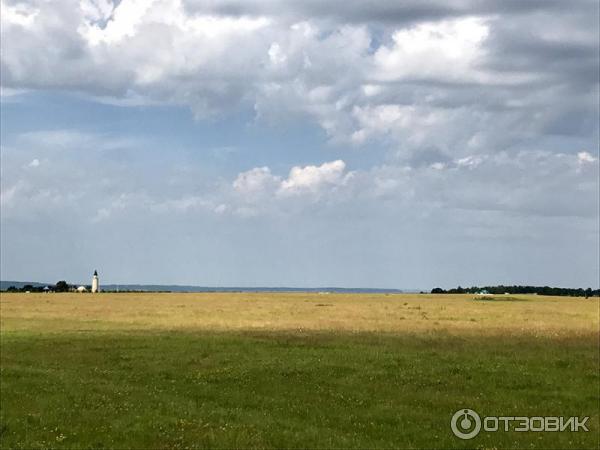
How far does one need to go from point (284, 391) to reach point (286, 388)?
1.96 ft

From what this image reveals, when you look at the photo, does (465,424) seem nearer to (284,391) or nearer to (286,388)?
(284,391)

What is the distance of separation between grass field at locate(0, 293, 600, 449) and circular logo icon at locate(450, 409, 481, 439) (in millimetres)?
367

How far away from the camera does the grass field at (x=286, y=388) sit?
21625mm

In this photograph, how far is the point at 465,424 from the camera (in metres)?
23.3

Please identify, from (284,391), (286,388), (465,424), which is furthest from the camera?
(286,388)

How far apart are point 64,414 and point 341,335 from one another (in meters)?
31.3

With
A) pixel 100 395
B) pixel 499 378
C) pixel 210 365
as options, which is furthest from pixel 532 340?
pixel 100 395

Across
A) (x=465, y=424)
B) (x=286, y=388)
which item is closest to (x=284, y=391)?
(x=286, y=388)

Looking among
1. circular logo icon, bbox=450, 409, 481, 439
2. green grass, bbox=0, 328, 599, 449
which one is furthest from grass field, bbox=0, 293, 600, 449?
circular logo icon, bbox=450, 409, 481, 439

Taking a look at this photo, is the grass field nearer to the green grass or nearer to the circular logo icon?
the green grass

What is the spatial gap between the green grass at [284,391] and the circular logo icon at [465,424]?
342 mm

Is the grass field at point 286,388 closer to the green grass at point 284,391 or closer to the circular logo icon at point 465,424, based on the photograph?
the green grass at point 284,391

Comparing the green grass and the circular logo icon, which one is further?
the circular logo icon

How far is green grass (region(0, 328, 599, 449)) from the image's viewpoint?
2155 cm
